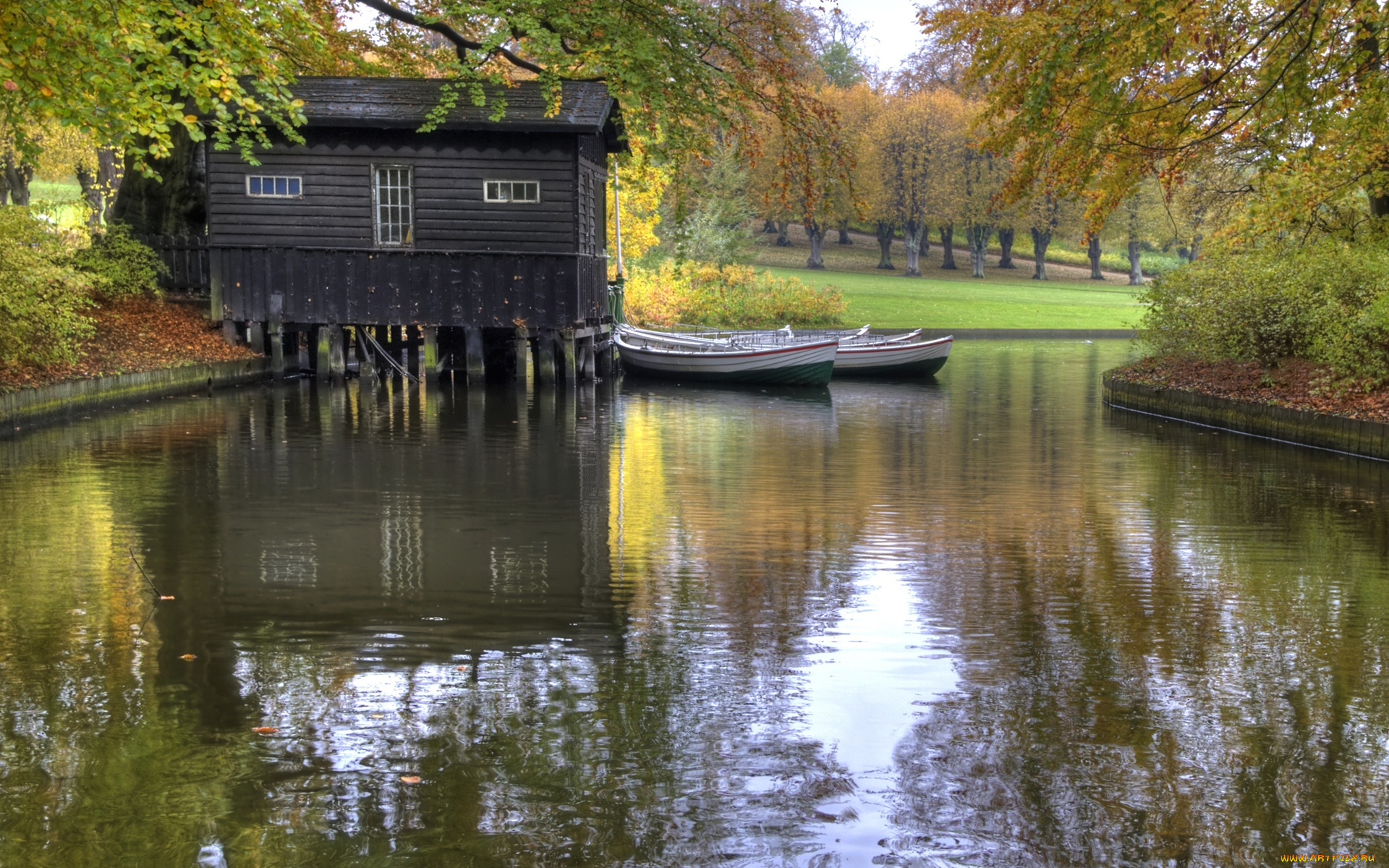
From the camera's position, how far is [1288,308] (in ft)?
62.8

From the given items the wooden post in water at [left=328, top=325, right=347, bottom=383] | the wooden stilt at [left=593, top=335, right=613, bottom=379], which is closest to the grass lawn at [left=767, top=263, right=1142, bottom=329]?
the wooden stilt at [left=593, top=335, right=613, bottom=379]

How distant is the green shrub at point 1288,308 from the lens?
17.3 m

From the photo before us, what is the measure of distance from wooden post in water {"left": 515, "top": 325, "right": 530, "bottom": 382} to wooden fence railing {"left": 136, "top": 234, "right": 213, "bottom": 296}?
694 cm

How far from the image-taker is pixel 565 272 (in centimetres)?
2734

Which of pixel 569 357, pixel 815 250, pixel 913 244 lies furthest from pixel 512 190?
pixel 913 244

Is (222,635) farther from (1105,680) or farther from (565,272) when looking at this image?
(565,272)

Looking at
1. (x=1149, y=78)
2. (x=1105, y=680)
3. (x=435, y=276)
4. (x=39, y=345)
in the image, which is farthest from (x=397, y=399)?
(x=1105, y=680)

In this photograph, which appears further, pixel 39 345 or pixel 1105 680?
pixel 39 345

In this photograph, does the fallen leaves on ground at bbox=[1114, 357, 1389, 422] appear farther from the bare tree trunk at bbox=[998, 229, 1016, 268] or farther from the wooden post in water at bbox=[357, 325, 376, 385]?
the bare tree trunk at bbox=[998, 229, 1016, 268]

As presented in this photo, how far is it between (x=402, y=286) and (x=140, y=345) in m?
5.39

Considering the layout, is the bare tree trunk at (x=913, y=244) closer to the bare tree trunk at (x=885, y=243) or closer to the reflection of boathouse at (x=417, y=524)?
the bare tree trunk at (x=885, y=243)

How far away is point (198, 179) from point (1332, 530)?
25273 mm

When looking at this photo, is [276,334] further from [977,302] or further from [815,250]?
[815,250]

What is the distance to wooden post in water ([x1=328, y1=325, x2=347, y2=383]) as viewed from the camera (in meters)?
28.8
